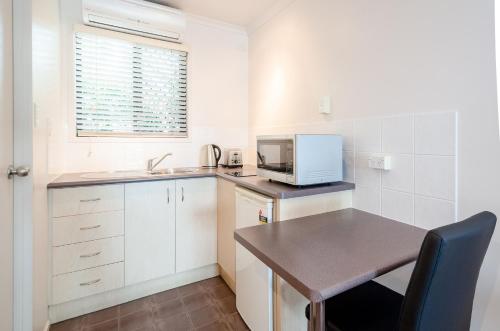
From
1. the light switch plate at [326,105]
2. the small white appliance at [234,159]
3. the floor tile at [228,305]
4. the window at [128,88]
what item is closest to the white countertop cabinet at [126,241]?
the floor tile at [228,305]

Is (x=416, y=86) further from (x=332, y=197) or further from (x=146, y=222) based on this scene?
(x=146, y=222)

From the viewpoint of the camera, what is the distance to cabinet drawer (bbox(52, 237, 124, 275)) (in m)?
1.68

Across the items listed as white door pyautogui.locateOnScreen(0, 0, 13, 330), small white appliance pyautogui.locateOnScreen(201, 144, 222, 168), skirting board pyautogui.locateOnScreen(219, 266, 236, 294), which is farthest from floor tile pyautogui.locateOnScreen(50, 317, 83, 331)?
small white appliance pyautogui.locateOnScreen(201, 144, 222, 168)

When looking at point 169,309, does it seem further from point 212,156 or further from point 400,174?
A: point 400,174

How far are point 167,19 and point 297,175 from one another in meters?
1.95

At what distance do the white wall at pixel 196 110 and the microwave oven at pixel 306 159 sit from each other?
1.22 m

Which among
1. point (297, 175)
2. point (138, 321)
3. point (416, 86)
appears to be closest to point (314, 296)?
point (297, 175)

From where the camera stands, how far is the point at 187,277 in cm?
217

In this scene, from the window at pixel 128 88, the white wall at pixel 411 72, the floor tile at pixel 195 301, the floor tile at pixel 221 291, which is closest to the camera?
the white wall at pixel 411 72

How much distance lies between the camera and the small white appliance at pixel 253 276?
1.38 meters

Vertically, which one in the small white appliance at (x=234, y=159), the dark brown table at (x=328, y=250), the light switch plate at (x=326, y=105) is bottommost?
the dark brown table at (x=328, y=250)

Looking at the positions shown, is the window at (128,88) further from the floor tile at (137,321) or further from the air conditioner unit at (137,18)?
the floor tile at (137,321)

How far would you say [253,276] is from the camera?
1.50 metres

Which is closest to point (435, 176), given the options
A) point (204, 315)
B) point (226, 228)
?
point (226, 228)
